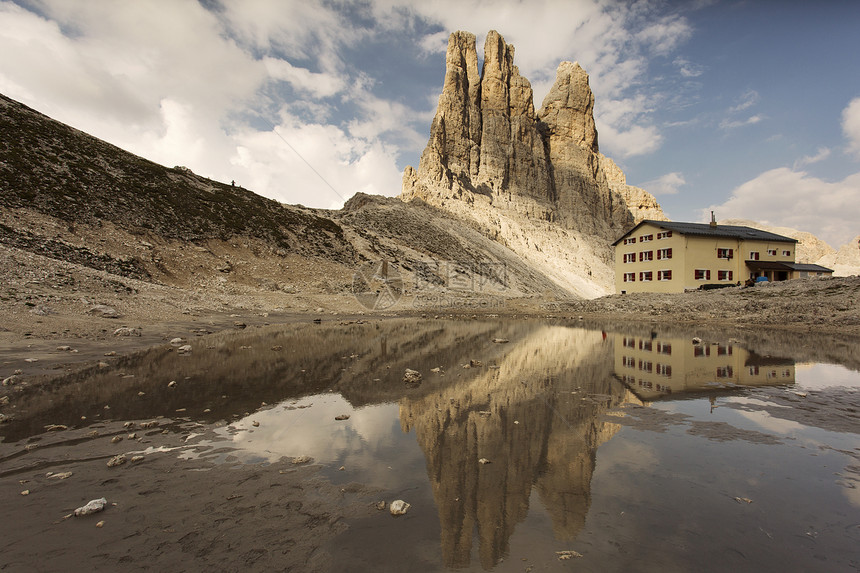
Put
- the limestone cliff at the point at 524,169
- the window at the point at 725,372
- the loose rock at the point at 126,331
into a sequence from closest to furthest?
1. the window at the point at 725,372
2. the loose rock at the point at 126,331
3. the limestone cliff at the point at 524,169

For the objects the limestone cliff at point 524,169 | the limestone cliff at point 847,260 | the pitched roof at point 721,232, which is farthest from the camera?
the limestone cliff at point 524,169

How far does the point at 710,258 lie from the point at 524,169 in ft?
287

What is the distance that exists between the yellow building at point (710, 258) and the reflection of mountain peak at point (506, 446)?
42077mm

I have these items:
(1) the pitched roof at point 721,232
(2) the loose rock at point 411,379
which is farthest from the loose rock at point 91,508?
(1) the pitched roof at point 721,232

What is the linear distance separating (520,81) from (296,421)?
155 meters

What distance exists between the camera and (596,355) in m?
15.2

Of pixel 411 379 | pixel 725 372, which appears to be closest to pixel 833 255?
pixel 725 372

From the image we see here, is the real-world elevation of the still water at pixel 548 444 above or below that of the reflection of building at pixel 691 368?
below

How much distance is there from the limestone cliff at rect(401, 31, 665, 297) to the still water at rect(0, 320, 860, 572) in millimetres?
83512

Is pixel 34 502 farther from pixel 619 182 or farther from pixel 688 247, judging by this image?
pixel 619 182

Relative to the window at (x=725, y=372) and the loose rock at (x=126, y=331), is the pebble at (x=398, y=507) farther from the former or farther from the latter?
the loose rock at (x=126, y=331)

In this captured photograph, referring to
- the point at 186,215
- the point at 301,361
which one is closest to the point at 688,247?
the point at 301,361

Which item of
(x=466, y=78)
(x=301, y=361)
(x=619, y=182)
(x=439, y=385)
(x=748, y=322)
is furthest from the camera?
(x=619, y=182)

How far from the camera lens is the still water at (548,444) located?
3.91 meters
